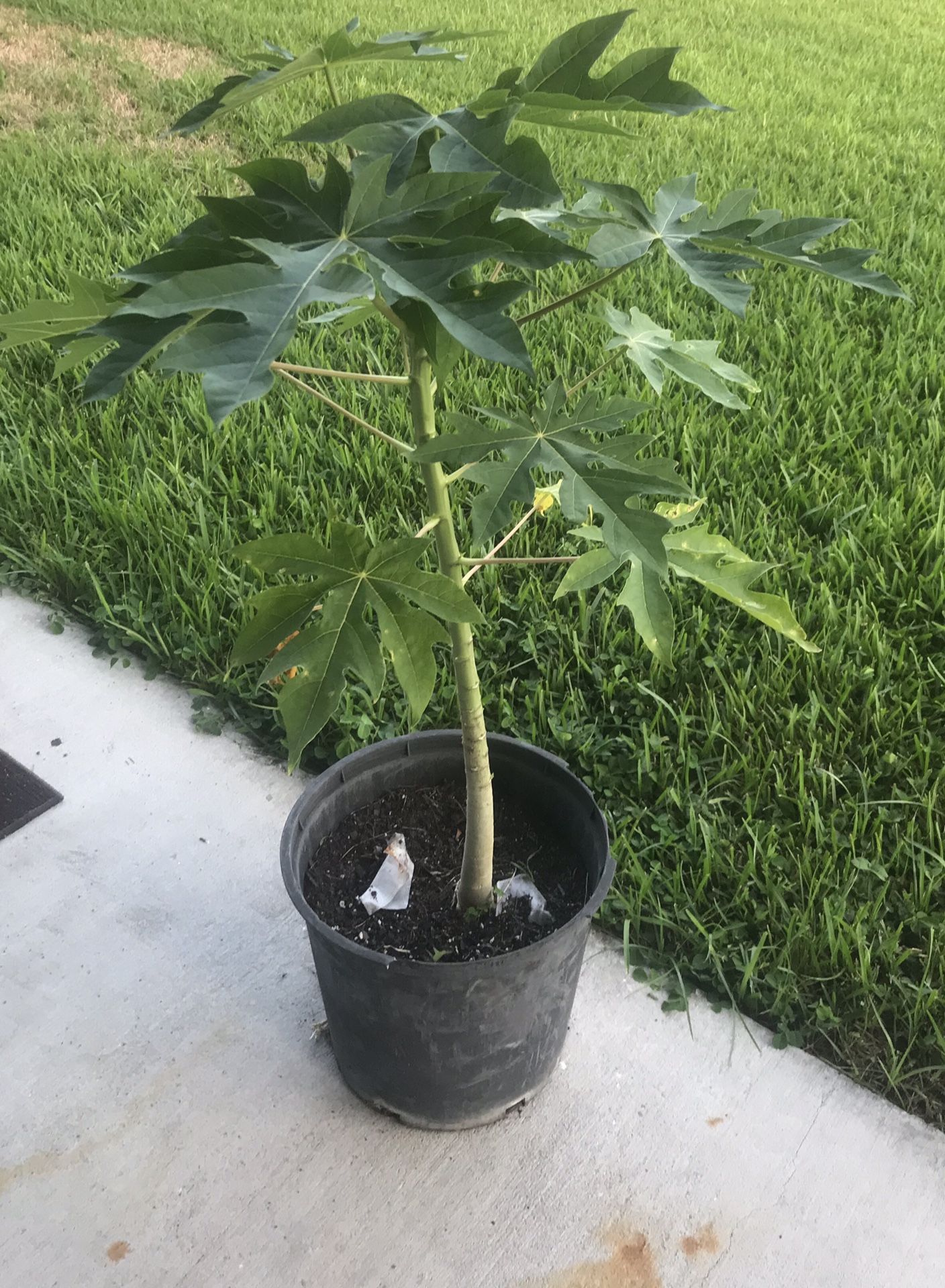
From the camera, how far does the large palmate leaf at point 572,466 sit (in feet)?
2.93

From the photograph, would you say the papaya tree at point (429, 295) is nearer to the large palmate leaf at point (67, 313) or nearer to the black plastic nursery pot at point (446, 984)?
the large palmate leaf at point (67, 313)

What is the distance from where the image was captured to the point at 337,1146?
4.49 ft

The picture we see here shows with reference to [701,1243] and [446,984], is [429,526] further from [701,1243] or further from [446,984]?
[701,1243]

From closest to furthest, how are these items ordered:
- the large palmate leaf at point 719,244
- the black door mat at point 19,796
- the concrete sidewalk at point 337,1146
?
1. the large palmate leaf at point 719,244
2. the concrete sidewalk at point 337,1146
3. the black door mat at point 19,796

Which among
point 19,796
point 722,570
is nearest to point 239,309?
point 722,570

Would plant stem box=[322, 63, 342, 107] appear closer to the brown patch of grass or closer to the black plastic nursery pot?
the black plastic nursery pot

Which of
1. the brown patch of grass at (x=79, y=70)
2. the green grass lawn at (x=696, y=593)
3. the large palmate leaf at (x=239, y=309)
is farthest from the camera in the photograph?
the brown patch of grass at (x=79, y=70)

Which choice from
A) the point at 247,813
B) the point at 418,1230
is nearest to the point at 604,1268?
the point at 418,1230

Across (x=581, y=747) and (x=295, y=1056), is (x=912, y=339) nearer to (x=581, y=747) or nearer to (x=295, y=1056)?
(x=581, y=747)

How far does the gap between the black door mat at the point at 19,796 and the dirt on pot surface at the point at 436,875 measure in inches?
28.1

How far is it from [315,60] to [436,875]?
3.40 feet

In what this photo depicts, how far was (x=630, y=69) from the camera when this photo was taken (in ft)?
2.88

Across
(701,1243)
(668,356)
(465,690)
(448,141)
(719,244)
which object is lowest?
(701,1243)

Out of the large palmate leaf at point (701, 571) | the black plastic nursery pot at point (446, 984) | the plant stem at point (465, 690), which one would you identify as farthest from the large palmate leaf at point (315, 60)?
the black plastic nursery pot at point (446, 984)
